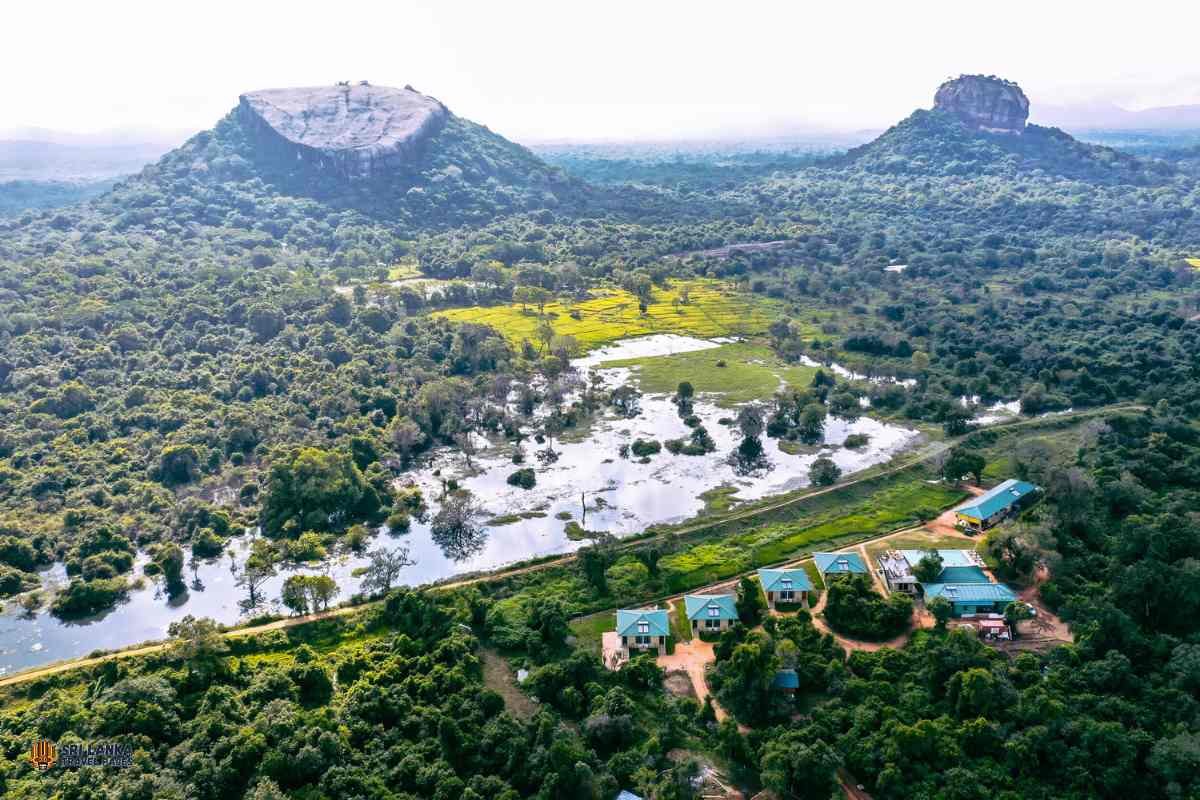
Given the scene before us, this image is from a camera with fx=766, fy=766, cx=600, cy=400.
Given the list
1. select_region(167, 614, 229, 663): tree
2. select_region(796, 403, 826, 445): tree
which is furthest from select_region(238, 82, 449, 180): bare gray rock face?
select_region(167, 614, 229, 663): tree

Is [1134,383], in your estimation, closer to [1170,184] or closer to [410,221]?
[410,221]

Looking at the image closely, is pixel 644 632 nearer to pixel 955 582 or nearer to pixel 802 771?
pixel 802 771

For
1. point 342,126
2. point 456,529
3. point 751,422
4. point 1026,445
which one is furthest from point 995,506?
point 342,126

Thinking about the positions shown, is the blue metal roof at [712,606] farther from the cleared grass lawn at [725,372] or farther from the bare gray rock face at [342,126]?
the bare gray rock face at [342,126]

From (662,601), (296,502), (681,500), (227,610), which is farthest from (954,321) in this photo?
(227,610)

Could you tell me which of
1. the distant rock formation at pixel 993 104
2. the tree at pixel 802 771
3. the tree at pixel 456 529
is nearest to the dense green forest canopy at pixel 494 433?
the tree at pixel 802 771

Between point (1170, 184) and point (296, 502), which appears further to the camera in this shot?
point (1170, 184)
